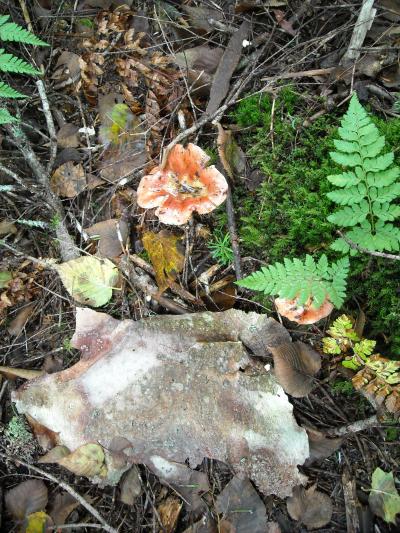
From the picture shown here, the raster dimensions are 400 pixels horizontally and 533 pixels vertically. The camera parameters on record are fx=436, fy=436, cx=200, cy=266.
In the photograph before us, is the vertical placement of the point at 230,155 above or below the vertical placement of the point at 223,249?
above

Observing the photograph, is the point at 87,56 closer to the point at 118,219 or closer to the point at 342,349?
the point at 118,219

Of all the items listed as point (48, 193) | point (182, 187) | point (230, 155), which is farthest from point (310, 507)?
point (48, 193)

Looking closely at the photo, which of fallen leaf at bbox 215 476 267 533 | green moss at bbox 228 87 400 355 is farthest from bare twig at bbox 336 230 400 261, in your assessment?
fallen leaf at bbox 215 476 267 533

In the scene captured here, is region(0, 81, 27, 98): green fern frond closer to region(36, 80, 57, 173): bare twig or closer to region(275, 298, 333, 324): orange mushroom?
region(36, 80, 57, 173): bare twig

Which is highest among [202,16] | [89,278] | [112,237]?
[202,16]

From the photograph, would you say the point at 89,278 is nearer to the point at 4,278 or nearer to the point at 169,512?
the point at 4,278

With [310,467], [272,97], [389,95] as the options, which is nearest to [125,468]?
[310,467]
